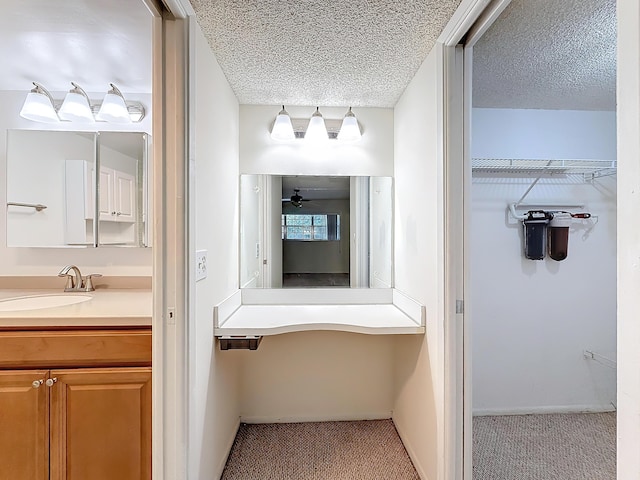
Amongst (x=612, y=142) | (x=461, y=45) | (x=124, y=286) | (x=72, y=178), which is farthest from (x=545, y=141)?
(x=72, y=178)

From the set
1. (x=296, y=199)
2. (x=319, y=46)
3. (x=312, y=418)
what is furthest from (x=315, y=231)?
(x=312, y=418)

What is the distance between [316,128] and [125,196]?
48.1 inches

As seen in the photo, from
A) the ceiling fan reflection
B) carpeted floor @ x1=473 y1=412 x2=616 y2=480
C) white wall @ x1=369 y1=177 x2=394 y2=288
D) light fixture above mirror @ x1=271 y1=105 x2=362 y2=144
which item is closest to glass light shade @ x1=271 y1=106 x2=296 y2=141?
light fixture above mirror @ x1=271 y1=105 x2=362 y2=144

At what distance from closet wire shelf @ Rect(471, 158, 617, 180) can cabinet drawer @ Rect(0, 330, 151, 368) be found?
2.21 m

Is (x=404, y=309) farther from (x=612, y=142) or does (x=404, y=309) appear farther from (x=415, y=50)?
(x=612, y=142)

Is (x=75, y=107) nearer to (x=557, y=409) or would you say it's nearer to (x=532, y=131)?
(x=532, y=131)

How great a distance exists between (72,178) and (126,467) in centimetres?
152

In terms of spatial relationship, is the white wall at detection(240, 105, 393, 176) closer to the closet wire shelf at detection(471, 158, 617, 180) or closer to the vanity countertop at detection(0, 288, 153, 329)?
the closet wire shelf at detection(471, 158, 617, 180)

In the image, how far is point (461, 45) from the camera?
1.34 meters

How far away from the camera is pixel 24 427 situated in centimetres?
123

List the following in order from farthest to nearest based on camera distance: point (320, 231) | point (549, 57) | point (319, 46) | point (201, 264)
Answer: point (320, 231) < point (549, 57) < point (319, 46) < point (201, 264)

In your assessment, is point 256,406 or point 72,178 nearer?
point 72,178

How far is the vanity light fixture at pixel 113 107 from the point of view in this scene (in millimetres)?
1779

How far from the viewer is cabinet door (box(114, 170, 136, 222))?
1.87m
